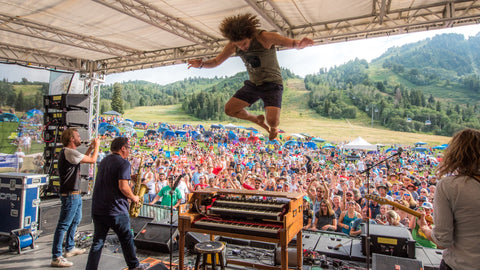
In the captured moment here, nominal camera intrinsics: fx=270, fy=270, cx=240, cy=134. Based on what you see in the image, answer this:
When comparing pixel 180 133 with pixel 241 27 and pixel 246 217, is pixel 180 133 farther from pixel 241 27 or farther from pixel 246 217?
pixel 241 27

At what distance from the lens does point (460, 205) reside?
55.9 inches

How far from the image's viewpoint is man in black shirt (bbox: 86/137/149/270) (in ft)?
9.05

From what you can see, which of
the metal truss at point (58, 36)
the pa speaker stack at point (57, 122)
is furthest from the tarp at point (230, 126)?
the pa speaker stack at point (57, 122)

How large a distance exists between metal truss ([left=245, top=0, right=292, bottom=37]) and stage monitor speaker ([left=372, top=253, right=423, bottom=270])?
393cm

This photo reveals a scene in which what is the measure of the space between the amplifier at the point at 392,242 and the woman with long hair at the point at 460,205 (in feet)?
5.86

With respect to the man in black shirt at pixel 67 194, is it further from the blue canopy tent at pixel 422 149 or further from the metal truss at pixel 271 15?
the blue canopy tent at pixel 422 149

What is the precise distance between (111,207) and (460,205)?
283 cm

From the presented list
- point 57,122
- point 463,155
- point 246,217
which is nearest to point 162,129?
point 57,122

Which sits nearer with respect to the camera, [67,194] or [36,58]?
[67,194]

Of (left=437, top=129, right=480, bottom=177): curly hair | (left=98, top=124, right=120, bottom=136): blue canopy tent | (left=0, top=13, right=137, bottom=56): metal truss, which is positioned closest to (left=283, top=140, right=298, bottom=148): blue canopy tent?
(left=0, top=13, right=137, bottom=56): metal truss

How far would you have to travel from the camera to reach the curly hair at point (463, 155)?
1.45m

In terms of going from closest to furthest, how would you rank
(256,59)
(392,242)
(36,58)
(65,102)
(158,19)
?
1. (256,59)
2. (392,242)
3. (158,19)
4. (65,102)
5. (36,58)

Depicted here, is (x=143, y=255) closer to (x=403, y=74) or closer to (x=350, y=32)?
(x=350, y=32)

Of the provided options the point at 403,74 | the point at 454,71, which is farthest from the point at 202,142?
the point at 454,71
